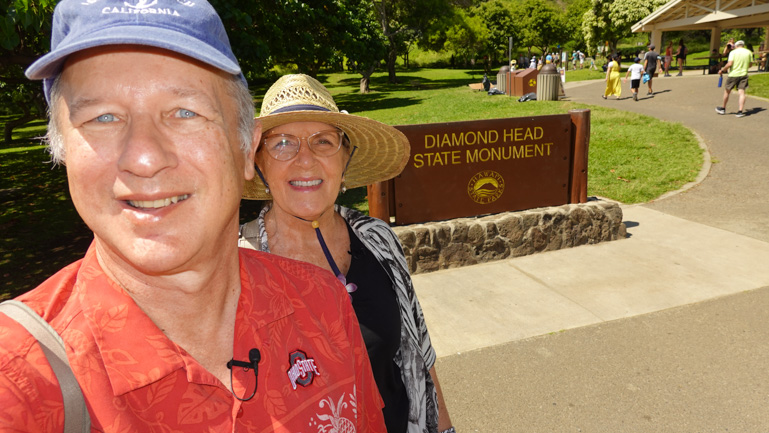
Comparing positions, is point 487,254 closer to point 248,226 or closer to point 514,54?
point 248,226

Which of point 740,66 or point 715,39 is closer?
point 740,66

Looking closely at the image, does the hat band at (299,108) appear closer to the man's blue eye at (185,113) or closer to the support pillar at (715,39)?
the man's blue eye at (185,113)

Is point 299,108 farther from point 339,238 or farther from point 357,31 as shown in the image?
point 357,31

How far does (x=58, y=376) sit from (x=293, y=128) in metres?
1.69

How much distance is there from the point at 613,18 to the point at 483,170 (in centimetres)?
4636

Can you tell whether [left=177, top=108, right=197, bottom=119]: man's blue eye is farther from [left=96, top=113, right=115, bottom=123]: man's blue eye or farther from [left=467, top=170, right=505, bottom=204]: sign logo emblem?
[left=467, top=170, right=505, bottom=204]: sign logo emblem

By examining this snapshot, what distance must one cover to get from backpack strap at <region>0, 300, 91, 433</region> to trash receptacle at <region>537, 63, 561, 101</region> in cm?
2124

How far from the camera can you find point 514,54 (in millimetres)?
67312

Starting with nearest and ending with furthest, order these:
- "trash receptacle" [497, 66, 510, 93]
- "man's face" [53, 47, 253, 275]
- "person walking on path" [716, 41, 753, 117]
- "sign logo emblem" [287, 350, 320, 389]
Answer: "man's face" [53, 47, 253, 275] < "sign logo emblem" [287, 350, 320, 389] < "person walking on path" [716, 41, 753, 117] < "trash receptacle" [497, 66, 510, 93]

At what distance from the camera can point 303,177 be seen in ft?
8.21

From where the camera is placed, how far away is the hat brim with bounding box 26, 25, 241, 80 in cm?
102

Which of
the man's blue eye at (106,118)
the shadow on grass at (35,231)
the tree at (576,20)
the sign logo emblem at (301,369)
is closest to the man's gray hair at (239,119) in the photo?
the man's blue eye at (106,118)

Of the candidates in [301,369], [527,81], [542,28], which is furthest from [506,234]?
[542,28]

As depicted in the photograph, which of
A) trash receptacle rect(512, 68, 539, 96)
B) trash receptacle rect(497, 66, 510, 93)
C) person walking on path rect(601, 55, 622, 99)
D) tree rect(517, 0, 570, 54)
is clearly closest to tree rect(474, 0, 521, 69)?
tree rect(517, 0, 570, 54)
